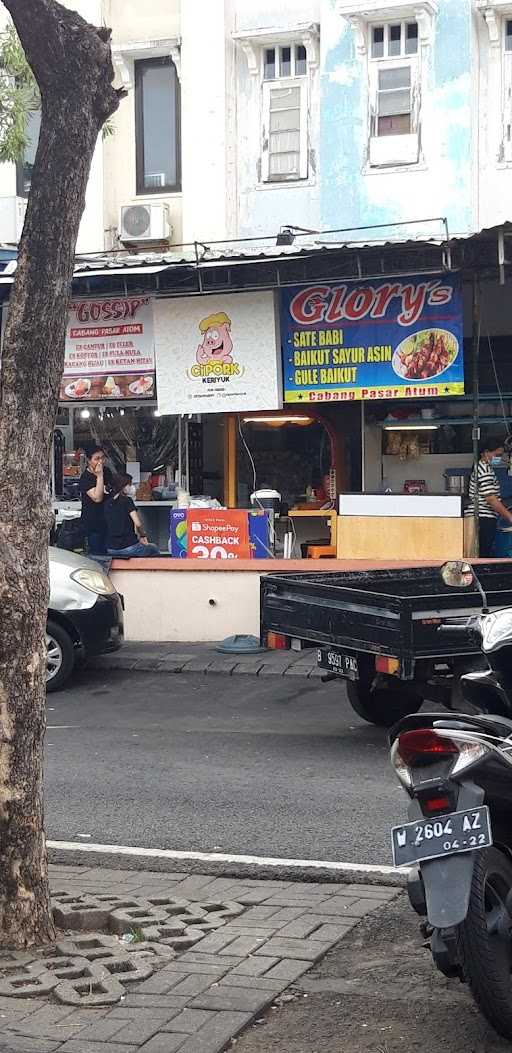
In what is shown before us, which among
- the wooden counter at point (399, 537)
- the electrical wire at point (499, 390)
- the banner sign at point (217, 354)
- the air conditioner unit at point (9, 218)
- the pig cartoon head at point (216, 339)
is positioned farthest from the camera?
the air conditioner unit at point (9, 218)

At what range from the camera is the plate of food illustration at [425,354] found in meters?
13.8

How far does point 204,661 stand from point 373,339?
408 cm

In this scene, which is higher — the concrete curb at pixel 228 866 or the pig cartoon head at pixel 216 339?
the pig cartoon head at pixel 216 339

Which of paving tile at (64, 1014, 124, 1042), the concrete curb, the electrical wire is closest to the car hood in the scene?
the concrete curb

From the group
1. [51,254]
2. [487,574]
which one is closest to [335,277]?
[487,574]

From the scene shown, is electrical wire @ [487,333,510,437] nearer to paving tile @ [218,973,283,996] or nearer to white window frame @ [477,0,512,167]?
white window frame @ [477,0,512,167]

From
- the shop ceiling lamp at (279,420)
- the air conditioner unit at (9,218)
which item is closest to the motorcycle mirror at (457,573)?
the shop ceiling lamp at (279,420)

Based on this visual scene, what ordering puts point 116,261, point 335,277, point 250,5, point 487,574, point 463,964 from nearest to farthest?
point 463,964 → point 487,574 → point 335,277 → point 116,261 → point 250,5

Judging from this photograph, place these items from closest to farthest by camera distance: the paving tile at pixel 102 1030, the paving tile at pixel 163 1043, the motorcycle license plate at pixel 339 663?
the paving tile at pixel 163 1043
the paving tile at pixel 102 1030
the motorcycle license plate at pixel 339 663

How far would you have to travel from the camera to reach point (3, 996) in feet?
14.9

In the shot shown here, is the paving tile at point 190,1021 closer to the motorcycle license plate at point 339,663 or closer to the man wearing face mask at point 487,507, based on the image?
the motorcycle license plate at point 339,663

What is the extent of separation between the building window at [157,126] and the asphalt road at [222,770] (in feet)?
30.3

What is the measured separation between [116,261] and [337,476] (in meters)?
4.39

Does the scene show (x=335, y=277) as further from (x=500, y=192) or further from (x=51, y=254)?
(x=51, y=254)
